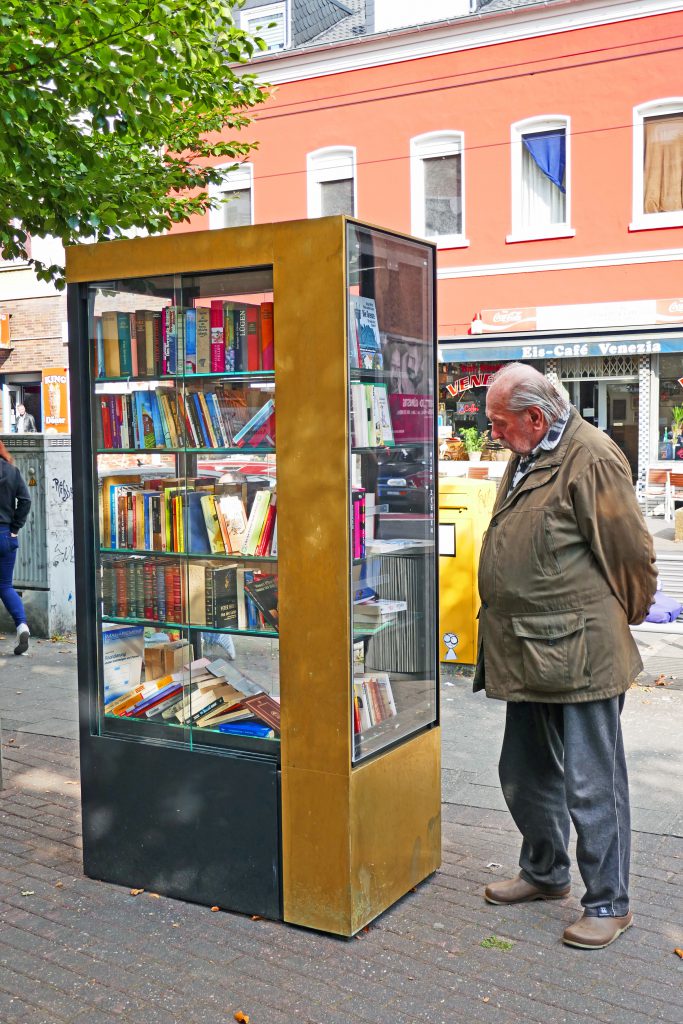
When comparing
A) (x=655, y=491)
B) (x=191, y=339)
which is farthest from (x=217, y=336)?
(x=655, y=491)

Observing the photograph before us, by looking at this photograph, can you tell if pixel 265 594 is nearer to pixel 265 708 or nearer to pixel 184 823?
pixel 265 708

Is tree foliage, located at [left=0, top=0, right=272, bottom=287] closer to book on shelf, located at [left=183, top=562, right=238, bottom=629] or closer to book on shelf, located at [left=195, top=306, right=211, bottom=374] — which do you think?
book on shelf, located at [left=195, top=306, right=211, bottom=374]

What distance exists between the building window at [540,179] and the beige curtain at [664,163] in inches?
55.0

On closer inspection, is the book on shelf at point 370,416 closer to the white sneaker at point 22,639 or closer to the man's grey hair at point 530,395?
the man's grey hair at point 530,395

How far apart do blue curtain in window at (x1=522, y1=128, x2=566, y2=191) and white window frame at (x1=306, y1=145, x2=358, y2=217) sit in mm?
3582

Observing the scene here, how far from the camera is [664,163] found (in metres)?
18.0

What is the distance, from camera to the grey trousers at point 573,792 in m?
3.77

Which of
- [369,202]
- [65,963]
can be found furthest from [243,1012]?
[369,202]

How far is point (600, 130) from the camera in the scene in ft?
60.0

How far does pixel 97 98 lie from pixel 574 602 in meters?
5.56

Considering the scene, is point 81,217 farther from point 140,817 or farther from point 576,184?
point 576,184

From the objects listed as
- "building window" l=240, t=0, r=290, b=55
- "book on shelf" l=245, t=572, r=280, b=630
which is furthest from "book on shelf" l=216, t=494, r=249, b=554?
"building window" l=240, t=0, r=290, b=55

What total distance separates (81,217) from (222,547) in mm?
4580

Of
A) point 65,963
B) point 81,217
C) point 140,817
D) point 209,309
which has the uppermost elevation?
point 81,217
